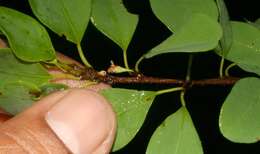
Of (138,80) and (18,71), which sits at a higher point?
(18,71)

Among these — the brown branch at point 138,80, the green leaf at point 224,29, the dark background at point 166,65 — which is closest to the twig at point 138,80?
the brown branch at point 138,80

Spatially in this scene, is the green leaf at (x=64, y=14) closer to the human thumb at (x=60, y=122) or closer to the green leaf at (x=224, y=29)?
the human thumb at (x=60, y=122)

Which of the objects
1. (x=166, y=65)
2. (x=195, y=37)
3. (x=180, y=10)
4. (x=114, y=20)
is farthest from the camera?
(x=166, y=65)

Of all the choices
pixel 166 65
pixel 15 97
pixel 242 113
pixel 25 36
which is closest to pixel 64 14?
pixel 25 36

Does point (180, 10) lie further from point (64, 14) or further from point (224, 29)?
point (64, 14)

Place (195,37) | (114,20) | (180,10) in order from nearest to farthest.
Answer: (195,37) → (180,10) → (114,20)

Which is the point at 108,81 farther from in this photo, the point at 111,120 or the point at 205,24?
the point at 205,24

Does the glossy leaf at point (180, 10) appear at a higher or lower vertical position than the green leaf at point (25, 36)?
lower

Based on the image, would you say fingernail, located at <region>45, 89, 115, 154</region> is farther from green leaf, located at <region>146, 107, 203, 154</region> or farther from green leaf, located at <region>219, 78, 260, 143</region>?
green leaf, located at <region>219, 78, 260, 143</region>
